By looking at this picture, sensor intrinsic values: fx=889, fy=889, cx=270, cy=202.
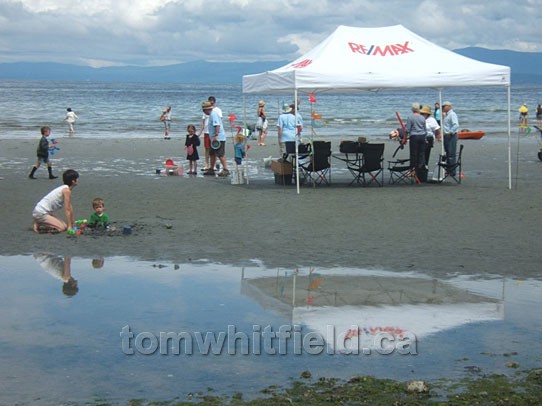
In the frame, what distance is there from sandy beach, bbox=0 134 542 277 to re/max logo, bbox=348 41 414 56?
8.33 feet

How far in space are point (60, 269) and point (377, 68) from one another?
828 centimetres

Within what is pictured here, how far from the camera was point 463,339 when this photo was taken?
7.02 metres

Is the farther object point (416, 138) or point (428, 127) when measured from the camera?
point (428, 127)

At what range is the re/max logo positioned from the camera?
16.4 metres

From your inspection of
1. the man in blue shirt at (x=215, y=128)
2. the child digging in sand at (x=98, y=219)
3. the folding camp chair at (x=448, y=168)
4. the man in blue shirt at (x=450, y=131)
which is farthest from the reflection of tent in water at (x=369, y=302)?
the man in blue shirt at (x=215, y=128)

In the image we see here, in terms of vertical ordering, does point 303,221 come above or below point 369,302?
above

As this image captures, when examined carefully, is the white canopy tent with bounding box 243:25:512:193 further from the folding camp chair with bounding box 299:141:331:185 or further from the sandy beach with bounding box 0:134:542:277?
the sandy beach with bounding box 0:134:542:277

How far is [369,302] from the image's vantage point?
815 cm

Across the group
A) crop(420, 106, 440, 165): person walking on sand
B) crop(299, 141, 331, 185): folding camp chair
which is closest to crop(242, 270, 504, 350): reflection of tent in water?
crop(299, 141, 331, 185): folding camp chair

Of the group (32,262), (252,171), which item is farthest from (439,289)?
(252,171)

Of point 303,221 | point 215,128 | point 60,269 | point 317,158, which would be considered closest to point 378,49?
point 317,158

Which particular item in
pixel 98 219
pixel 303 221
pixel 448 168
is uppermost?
pixel 448 168

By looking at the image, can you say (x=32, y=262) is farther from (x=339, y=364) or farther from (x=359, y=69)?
(x=359, y=69)

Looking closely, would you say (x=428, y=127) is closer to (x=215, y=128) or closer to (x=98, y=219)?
(x=215, y=128)
